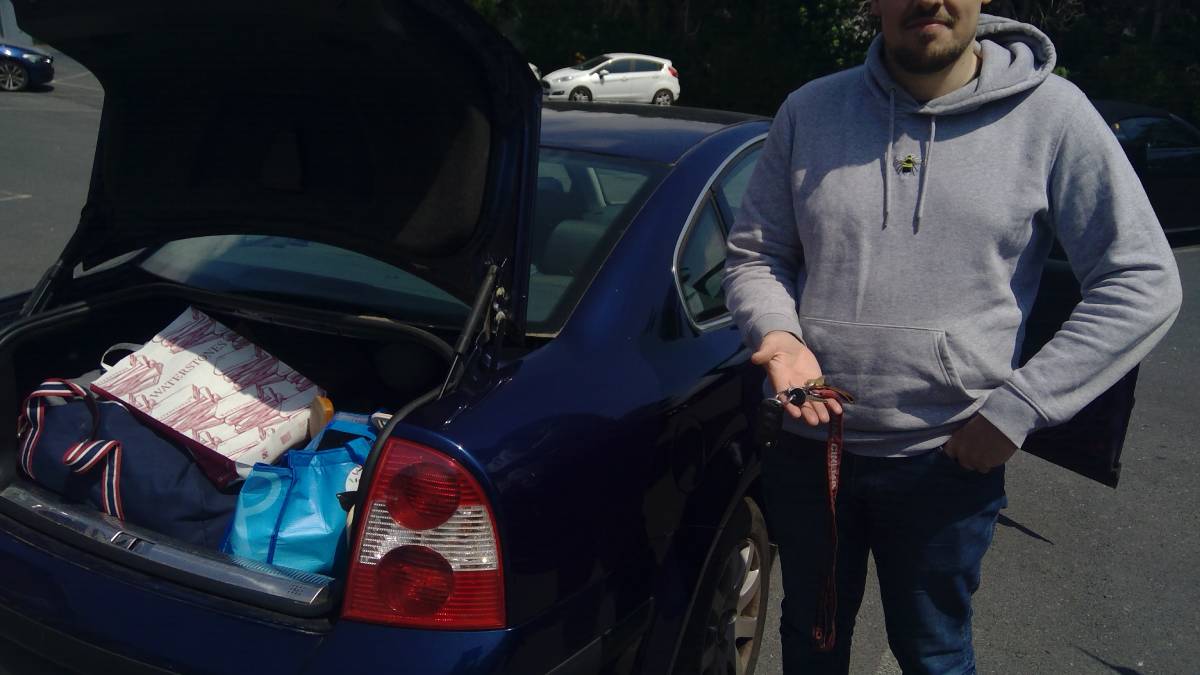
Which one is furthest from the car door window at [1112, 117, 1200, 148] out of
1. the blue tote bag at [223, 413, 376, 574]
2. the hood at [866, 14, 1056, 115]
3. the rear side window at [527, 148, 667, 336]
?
the blue tote bag at [223, 413, 376, 574]

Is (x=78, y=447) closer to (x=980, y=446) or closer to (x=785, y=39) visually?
(x=980, y=446)

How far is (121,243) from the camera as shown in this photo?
9.12 feet

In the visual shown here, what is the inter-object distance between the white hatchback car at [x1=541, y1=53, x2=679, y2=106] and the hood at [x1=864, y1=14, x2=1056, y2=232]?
2445 cm

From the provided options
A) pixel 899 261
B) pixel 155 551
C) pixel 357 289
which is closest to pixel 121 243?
pixel 357 289

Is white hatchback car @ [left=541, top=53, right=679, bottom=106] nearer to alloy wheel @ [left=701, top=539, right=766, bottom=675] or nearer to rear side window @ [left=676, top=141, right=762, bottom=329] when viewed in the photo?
rear side window @ [left=676, top=141, right=762, bottom=329]

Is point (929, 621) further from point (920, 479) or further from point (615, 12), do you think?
point (615, 12)

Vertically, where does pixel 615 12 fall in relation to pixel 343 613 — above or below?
below

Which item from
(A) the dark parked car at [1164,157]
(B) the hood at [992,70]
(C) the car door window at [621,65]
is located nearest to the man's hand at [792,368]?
(B) the hood at [992,70]

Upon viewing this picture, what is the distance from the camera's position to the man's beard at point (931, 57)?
181cm

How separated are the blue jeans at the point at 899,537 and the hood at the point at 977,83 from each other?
48 cm

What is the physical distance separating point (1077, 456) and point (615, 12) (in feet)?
105

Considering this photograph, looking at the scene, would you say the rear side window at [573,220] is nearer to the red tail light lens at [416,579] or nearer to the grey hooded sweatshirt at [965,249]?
the grey hooded sweatshirt at [965,249]

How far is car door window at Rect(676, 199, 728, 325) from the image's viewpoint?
2.54 metres

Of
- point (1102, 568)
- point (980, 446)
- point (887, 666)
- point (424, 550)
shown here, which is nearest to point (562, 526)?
point (424, 550)
